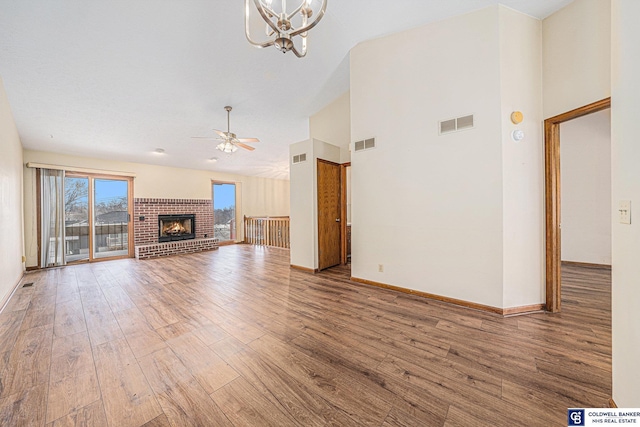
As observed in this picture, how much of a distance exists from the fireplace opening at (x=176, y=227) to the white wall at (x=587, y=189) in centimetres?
921

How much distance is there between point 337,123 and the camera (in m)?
4.83

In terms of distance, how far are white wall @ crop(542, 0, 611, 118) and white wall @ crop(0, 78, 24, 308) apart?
6.49 m

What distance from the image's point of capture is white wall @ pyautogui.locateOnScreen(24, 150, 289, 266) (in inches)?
190

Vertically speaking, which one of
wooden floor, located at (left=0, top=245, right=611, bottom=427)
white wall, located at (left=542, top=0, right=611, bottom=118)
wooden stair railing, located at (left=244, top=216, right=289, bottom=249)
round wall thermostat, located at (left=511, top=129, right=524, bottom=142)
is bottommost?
wooden floor, located at (left=0, top=245, right=611, bottom=427)

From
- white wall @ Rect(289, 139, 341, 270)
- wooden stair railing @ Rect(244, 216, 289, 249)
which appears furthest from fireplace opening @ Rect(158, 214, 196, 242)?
white wall @ Rect(289, 139, 341, 270)

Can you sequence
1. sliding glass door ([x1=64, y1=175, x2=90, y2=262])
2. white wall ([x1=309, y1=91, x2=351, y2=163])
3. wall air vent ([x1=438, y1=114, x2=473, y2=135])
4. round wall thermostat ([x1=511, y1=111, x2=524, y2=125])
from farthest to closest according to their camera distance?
sliding glass door ([x1=64, y1=175, x2=90, y2=262])
white wall ([x1=309, y1=91, x2=351, y2=163])
wall air vent ([x1=438, y1=114, x2=473, y2=135])
round wall thermostat ([x1=511, y1=111, x2=524, y2=125])

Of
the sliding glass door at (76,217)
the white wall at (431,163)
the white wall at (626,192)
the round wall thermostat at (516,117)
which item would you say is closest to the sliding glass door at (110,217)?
the sliding glass door at (76,217)

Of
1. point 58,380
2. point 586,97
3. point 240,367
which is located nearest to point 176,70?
point 58,380

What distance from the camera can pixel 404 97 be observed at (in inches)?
125

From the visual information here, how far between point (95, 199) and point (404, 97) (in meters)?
7.27

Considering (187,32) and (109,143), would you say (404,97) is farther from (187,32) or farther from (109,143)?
(109,143)

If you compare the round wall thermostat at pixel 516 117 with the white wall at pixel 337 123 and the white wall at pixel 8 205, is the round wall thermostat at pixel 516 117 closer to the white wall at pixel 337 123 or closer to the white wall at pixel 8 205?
the white wall at pixel 337 123

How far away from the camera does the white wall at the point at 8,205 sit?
2.95 meters

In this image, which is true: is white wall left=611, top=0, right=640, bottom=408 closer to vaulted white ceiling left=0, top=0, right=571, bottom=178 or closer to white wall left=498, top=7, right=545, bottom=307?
white wall left=498, top=7, right=545, bottom=307
